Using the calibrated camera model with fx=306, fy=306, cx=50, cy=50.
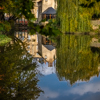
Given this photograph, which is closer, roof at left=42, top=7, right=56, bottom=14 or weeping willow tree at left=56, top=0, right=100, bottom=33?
weeping willow tree at left=56, top=0, right=100, bottom=33

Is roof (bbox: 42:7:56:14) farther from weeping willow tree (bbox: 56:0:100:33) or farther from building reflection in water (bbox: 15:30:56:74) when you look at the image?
building reflection in water (bbox: 15:30:56:74)

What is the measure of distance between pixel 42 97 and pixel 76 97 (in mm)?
862

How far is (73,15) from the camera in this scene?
116ft

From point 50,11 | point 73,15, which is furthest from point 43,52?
point 50,11

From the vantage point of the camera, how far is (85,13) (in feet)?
118

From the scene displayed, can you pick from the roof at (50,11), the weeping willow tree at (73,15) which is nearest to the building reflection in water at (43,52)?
the weeping willow tree at (73,15)

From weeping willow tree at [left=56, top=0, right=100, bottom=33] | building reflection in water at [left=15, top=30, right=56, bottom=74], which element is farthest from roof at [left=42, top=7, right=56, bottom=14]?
building reflection in water at [left=15, top=30, right=56, bottom=74]

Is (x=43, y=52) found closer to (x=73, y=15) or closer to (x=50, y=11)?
(x=73, y=15)

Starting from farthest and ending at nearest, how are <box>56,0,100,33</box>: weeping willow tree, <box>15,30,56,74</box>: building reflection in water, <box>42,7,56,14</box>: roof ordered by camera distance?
<box>42,7,56,14</box>: roof → <box>56,0,100,33</box>: weeping willow tree → <box>15,30,56,74</box>: building reflection in water

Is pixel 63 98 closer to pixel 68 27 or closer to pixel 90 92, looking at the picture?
pixel 90 92

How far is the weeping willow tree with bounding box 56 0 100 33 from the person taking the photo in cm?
3456

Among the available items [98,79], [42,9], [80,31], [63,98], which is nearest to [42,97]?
[63,98]

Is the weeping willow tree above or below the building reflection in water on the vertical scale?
above

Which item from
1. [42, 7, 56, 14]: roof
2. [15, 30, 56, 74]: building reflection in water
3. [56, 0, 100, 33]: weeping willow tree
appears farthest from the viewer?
[42, 7, 56, 14]: roof
